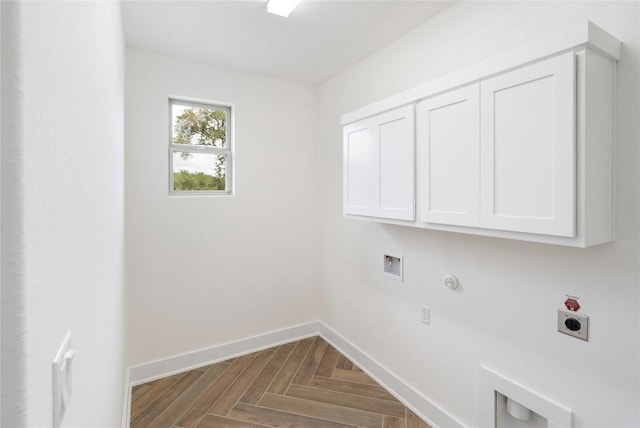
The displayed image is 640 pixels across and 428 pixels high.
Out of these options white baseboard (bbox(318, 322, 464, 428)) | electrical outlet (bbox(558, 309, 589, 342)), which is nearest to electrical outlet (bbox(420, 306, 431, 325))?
white baseboard (bbox(318, 322, 464, 428))

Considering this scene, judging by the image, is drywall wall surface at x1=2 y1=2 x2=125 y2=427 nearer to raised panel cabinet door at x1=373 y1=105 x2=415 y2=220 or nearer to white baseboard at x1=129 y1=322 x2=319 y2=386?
raised panel cabinet door at x1=373 y1=105 x2=415 y2=220

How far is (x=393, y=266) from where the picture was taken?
257 cm

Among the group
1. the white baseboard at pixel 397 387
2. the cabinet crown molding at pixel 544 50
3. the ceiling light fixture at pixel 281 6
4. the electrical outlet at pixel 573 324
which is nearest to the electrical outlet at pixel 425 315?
the white baseboard at pixel 397 387

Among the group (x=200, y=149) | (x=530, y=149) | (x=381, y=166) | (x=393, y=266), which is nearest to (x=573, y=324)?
(x=530, y=149)

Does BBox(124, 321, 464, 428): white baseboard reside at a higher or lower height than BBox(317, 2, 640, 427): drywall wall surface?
lower

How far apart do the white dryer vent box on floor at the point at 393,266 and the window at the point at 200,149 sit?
1663 mm

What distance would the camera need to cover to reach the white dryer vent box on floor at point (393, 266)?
8.07 ft

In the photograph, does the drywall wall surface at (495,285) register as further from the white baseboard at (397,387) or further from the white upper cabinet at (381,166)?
the white upper cabinet at (381,166)

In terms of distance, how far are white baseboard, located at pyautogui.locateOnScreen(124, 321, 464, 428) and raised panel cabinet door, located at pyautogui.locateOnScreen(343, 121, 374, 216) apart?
138 centimetres

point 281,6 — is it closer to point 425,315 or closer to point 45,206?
point 45,206

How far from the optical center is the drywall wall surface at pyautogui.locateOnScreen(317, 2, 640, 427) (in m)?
1.34

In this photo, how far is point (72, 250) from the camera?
2.01 feet

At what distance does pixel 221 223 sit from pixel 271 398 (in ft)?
5.14

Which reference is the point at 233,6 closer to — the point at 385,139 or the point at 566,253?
the point at 385,139
